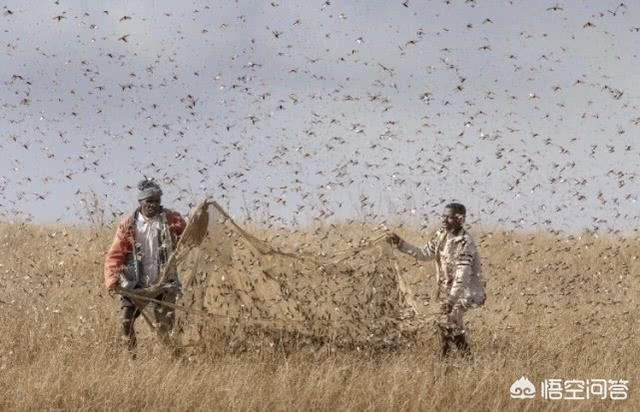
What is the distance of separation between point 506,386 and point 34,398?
4241 millimetres

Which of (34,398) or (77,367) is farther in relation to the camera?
(77,367)

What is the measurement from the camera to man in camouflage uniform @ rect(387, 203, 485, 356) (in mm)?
10297

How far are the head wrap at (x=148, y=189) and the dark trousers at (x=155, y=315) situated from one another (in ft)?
3.24

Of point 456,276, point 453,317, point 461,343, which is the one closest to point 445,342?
point 461,343

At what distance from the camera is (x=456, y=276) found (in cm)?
1033

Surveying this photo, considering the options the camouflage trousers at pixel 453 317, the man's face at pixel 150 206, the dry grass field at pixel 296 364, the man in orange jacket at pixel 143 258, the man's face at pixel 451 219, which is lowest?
the dry grass field at pixel 296 364

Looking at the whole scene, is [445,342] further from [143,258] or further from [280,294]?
[143,258]

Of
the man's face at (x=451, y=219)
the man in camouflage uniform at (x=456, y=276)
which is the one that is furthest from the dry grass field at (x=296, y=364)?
the man's face at (x=451, y=219)

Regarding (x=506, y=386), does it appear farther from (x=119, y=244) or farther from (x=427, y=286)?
(x=427, y=286)

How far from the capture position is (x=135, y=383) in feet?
28.6

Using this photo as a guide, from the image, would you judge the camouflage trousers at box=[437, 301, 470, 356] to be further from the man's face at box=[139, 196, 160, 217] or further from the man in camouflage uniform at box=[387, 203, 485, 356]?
the man's face at box=[139, 196, 160, 217]

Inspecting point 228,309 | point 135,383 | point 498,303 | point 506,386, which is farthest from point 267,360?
point 498,303

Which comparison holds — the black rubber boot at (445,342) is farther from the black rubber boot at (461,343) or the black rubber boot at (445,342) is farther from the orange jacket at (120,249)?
the orange jacket at (120,249)

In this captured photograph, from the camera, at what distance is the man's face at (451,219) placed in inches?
405
